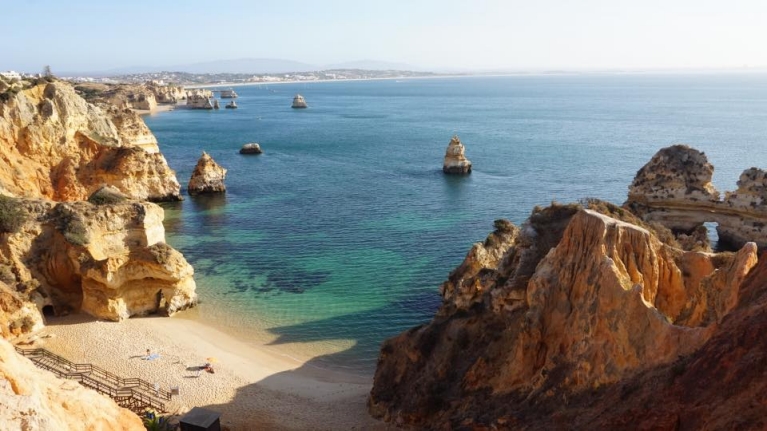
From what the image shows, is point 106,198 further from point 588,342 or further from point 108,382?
point 588,342

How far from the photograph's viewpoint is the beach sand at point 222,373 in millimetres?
23797

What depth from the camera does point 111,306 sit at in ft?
107

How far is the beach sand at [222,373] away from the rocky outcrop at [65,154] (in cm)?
1672

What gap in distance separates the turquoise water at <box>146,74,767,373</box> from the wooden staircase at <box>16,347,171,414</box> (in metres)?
7.83

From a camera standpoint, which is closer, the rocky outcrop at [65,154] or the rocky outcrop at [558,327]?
the rocky outcrop at [558,327]

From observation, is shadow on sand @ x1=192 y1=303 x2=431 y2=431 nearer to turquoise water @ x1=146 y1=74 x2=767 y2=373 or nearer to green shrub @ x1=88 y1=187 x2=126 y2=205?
turquoise water @ x1=146 y1=74 x2=767 y2=373

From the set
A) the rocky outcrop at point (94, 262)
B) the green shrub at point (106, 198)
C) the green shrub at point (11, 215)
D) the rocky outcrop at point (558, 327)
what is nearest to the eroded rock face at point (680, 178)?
the rocky outcrop at point (558, 327)

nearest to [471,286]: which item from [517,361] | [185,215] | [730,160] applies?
[517,361]

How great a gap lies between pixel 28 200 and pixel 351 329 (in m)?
20.8

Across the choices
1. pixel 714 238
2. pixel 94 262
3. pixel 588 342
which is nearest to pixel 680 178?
pixel 714 238

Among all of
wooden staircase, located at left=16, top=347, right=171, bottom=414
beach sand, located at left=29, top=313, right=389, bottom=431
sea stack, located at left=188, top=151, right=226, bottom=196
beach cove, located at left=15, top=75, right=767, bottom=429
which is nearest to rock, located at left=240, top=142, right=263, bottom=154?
beach cove, located at left=15, top=75, right=767, bottom=429

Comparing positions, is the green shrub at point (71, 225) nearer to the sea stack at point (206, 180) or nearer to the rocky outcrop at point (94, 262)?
the rocky outcrop at point (94, 262)

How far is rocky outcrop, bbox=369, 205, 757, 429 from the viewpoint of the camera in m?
15.4

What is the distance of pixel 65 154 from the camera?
52.4 m
